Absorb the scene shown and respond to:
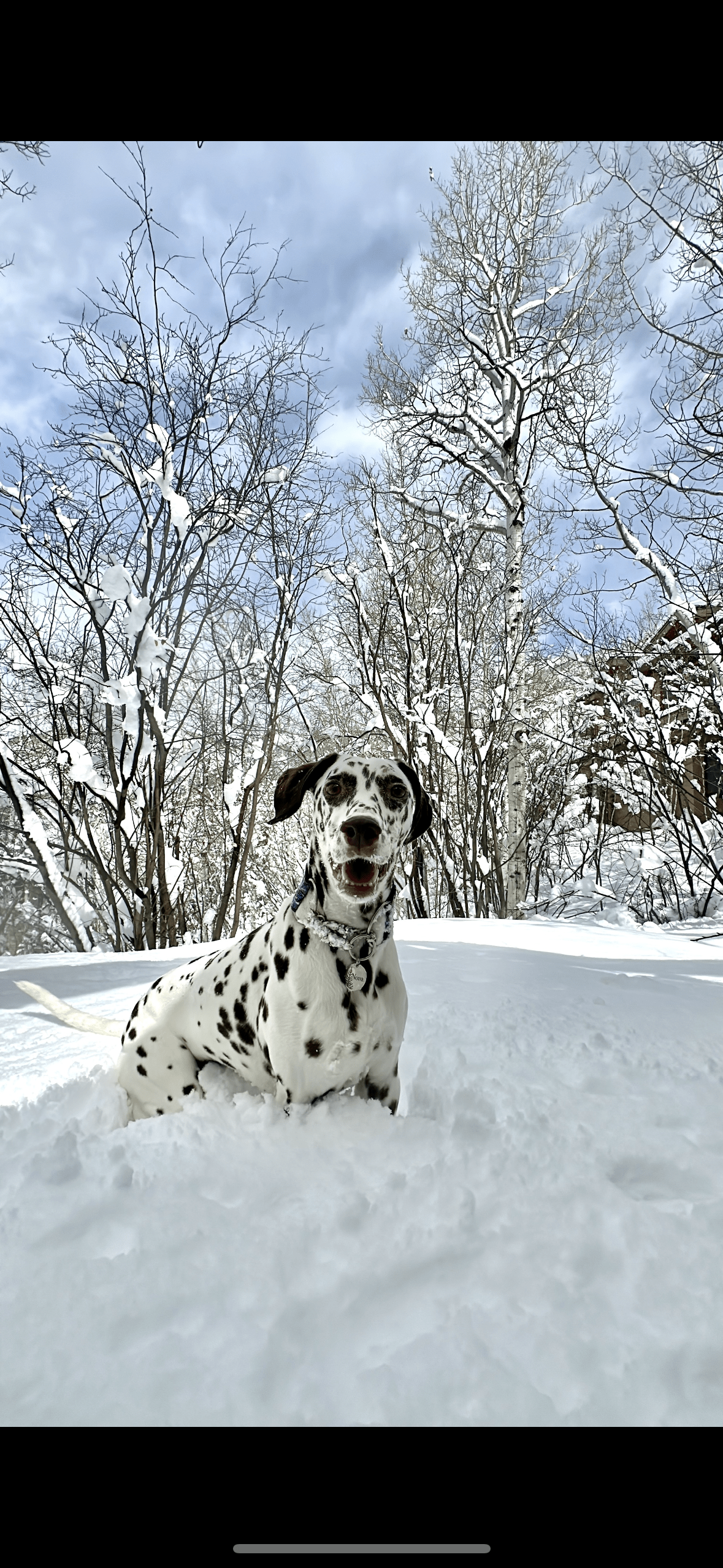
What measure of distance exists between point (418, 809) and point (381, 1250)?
3.83 feet

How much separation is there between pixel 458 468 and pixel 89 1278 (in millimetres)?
9921

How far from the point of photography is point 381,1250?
116 cm

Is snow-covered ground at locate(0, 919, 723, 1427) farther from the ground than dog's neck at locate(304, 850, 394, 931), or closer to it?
closer to it

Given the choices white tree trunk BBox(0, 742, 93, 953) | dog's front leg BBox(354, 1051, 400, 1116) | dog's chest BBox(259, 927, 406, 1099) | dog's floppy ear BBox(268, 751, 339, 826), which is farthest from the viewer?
white tree trunk BBox(0, 742, 93, 953)

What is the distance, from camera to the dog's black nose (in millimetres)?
1674

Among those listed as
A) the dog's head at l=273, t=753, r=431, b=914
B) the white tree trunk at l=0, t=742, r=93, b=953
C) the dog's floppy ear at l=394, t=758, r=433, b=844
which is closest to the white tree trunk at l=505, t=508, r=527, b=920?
the white tree trunk at l=0, t=742, r=93, b=953

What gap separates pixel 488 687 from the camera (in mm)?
9062

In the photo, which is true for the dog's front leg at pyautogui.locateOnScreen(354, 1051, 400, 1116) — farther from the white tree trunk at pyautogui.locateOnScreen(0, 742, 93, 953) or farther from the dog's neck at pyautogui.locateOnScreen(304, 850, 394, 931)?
the white tree trunk at pyautogui.locateOnScreen(0, 742, 93, 953)

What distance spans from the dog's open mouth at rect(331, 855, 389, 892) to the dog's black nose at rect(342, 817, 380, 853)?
0.12 ft

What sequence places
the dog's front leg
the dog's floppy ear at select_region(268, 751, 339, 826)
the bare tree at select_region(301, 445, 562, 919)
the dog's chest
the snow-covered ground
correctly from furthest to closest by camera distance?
the bare tree at select_region(301, 445, 562, 919)
the dog's floppy ear at select_region(268, 751, 339, 826)
the dog's front leg
the dog's chest
the snow-covered ground

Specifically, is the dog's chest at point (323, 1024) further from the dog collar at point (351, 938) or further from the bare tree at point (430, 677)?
the bare tree at point (430, 677)

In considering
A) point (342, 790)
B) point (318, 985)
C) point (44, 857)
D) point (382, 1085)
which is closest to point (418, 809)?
point (342, 790)
